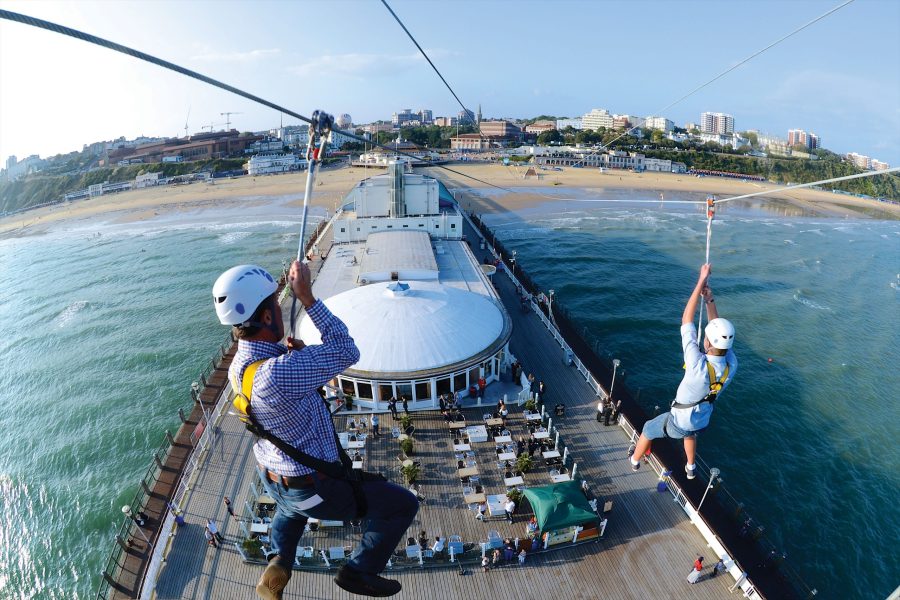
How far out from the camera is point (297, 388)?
4512 mm

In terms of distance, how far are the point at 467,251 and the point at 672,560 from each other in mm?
29884

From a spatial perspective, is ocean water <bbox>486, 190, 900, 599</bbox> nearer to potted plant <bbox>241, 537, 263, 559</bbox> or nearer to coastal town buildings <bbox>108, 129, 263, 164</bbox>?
potted plant <bbox>241, 537, 263, 559</bbox>

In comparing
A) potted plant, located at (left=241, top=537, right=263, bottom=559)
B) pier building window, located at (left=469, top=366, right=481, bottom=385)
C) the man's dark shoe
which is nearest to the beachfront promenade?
potted plant, located at (left=241, top=537, right=263, bottom=559)

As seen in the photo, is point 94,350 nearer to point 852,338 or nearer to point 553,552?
point 553,552

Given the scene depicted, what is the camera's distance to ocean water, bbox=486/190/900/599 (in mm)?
23281

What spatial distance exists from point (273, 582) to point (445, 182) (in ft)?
397

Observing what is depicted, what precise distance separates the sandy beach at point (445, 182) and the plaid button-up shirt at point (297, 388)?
8918 cm

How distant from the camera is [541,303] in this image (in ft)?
131

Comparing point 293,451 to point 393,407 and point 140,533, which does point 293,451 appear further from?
point 393,407

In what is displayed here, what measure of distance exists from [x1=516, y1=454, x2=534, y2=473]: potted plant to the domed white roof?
6.08 m

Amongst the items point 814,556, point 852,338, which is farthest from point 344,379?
point 852,338

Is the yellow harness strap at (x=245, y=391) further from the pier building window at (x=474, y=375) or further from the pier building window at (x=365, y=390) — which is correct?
the pier building window at (x=474, y=375)

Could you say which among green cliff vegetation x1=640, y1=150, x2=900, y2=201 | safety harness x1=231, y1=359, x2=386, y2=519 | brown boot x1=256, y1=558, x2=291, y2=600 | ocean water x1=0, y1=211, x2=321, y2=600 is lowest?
ocean water x1=0, y1=211, x2=321, y2=600

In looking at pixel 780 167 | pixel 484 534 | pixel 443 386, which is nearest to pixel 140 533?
pixel 484 534
